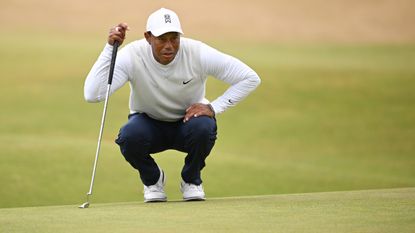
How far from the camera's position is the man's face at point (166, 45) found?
639cm

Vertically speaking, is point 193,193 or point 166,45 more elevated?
point 166,45

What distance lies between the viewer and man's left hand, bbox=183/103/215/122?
6535 millimetres

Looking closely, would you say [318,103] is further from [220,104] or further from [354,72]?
[220,104]

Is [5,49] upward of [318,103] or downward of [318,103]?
upward

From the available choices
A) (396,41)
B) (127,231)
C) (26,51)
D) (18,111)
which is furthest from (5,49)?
(127,231)

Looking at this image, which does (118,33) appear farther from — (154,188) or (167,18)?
(154,188)

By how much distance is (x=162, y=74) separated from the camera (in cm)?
654

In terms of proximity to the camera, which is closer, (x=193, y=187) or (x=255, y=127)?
(x=193, y=187)

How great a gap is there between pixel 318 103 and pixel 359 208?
13051 millimetres

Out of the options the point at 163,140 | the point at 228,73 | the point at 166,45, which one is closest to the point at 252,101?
the point at 163,140

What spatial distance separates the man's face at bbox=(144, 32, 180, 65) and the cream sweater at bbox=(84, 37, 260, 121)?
79 mm

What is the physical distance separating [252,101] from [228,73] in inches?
473

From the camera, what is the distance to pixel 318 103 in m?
18.6

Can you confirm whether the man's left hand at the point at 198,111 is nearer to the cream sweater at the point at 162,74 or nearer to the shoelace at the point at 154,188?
the cream sweater at the point at 162,74
